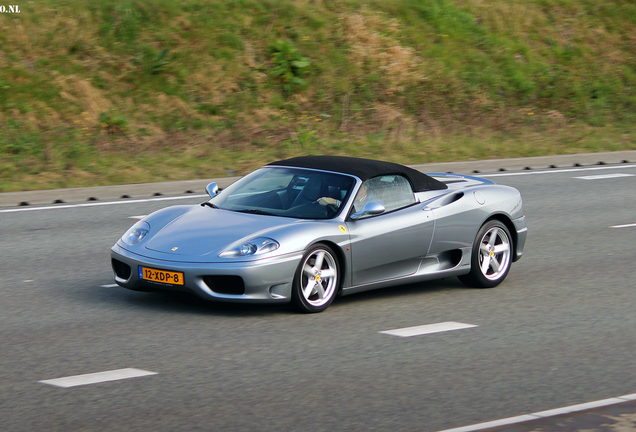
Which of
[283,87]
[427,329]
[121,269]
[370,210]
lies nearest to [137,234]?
[121,269]

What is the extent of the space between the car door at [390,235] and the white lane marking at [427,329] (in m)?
0.83

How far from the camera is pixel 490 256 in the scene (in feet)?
29.2

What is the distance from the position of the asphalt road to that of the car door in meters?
0.32

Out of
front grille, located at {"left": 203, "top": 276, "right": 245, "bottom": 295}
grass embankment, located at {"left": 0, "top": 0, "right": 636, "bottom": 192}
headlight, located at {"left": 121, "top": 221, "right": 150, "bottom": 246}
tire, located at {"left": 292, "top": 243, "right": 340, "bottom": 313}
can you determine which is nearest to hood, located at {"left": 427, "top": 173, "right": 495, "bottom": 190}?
tire, located at {"left": 292, "top": 243, "right": 340, "bottom": 313}

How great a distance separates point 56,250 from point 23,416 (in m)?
5.48

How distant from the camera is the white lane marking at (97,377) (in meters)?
5.53

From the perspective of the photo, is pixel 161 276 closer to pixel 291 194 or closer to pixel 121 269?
pixel 121 269

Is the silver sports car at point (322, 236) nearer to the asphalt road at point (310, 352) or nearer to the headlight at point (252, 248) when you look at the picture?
the headlight at point (252, 248)

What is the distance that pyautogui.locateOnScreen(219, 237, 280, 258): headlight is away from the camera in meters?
7.22

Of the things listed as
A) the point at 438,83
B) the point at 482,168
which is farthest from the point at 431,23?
the point at 482,168

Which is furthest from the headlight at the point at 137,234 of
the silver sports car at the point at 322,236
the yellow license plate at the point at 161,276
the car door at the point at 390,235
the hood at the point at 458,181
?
the hood at the point at 458,181

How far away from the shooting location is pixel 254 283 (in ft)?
23.4

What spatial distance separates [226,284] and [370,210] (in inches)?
56.8

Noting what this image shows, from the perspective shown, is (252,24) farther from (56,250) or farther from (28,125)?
(56,250)
